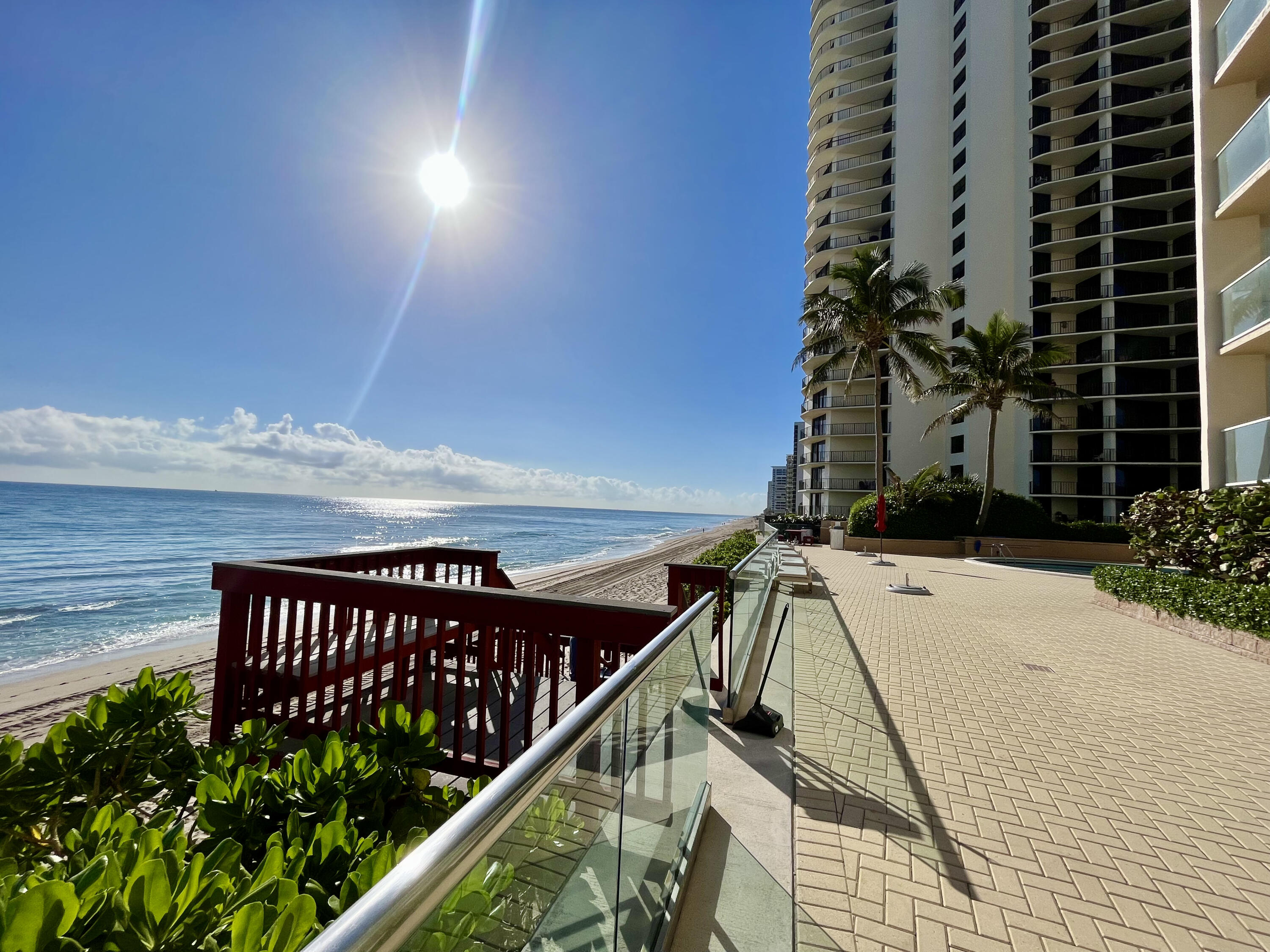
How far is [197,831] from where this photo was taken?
9.99 ft

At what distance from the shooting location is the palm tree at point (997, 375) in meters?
23.5

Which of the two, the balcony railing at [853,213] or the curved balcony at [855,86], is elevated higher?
the curved balcony at [855,86]

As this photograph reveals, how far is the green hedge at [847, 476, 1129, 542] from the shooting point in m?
23.6

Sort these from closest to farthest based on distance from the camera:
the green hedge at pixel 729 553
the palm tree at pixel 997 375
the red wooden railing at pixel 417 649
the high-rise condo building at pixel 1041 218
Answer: the red wooden railing at pixel 417 649
the green hedge at pixel 729 553
the palm tree at pixel 997 375
the high-rise condo building at pixel 1041 218

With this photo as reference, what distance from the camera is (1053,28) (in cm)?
3356

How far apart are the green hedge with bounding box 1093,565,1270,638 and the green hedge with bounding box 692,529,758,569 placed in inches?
265

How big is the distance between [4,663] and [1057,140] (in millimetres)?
53846

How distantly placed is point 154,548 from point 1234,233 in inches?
1795

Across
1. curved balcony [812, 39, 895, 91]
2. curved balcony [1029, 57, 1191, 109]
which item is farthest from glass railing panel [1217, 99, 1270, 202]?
curved balcony [812, 39, 895, 91]

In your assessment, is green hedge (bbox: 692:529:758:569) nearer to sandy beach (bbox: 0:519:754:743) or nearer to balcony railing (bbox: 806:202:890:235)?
sandy beach (bbox: 0:519:754:743)

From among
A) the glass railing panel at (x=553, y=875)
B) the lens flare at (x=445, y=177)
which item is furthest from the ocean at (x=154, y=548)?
the lens flare at (x=445, y=177)

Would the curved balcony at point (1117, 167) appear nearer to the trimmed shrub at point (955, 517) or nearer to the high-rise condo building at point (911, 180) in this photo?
the high-rise condo building at point (911, 180)

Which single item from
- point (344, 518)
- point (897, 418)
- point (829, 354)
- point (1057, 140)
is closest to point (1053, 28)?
point (1057, 140)

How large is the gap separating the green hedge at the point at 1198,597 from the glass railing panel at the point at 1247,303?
4.52m
